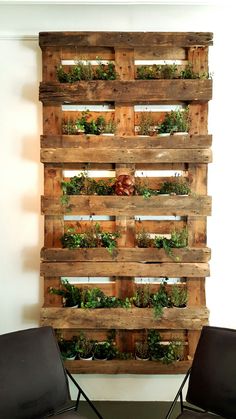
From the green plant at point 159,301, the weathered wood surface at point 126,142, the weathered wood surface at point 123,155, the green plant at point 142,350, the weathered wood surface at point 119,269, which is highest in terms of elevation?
the weathered wood surface at point 126,142

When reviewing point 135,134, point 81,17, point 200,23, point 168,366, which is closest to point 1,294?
point 168,366

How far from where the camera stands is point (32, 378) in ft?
6.59

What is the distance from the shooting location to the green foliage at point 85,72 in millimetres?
2611

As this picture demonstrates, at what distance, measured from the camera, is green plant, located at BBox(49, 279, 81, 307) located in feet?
8.64

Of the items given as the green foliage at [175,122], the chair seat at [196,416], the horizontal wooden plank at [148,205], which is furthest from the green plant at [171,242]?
the chair seat at [196,416]

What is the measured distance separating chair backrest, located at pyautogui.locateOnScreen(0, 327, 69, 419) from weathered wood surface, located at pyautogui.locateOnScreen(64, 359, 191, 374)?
0.54 metres

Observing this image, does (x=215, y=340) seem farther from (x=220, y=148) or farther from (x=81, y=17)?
(x=81, y=17)

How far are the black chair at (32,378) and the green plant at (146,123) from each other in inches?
62.4

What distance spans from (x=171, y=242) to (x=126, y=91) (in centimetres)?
119

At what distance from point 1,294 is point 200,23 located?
2.67 metres

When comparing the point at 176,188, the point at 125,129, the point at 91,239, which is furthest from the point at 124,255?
the point at 125,129

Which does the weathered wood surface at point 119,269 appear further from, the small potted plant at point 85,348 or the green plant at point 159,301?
the small potted plant at point 85,348

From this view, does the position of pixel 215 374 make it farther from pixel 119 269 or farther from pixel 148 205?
pixel 148 205

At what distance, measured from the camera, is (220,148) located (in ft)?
8.95
